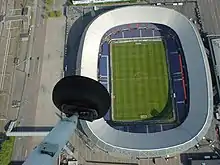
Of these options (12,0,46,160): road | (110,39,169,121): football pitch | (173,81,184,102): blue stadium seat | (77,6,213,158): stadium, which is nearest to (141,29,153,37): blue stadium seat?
(77,6,213,158): stadium

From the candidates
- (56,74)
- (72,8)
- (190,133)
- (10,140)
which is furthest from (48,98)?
(190,133)

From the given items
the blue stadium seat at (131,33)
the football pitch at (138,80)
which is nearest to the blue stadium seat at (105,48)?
the football pitch at (138,80)

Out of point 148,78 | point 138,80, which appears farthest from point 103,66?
point 148,78

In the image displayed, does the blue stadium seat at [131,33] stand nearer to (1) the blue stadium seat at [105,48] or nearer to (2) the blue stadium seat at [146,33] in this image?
(2) the blue stadium seat at [146,33]

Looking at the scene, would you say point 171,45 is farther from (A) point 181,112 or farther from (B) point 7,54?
(B) point 7,54

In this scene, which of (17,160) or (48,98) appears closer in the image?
(17,160)

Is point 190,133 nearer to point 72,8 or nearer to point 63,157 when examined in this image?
point 63,157

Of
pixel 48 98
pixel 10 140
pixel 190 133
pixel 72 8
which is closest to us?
pixel 190 133

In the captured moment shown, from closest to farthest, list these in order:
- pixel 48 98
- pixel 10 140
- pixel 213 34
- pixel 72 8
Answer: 1. pixel 10 140
2. pixel 48 98
3. pixel 213 34
4. pixel 72 8
